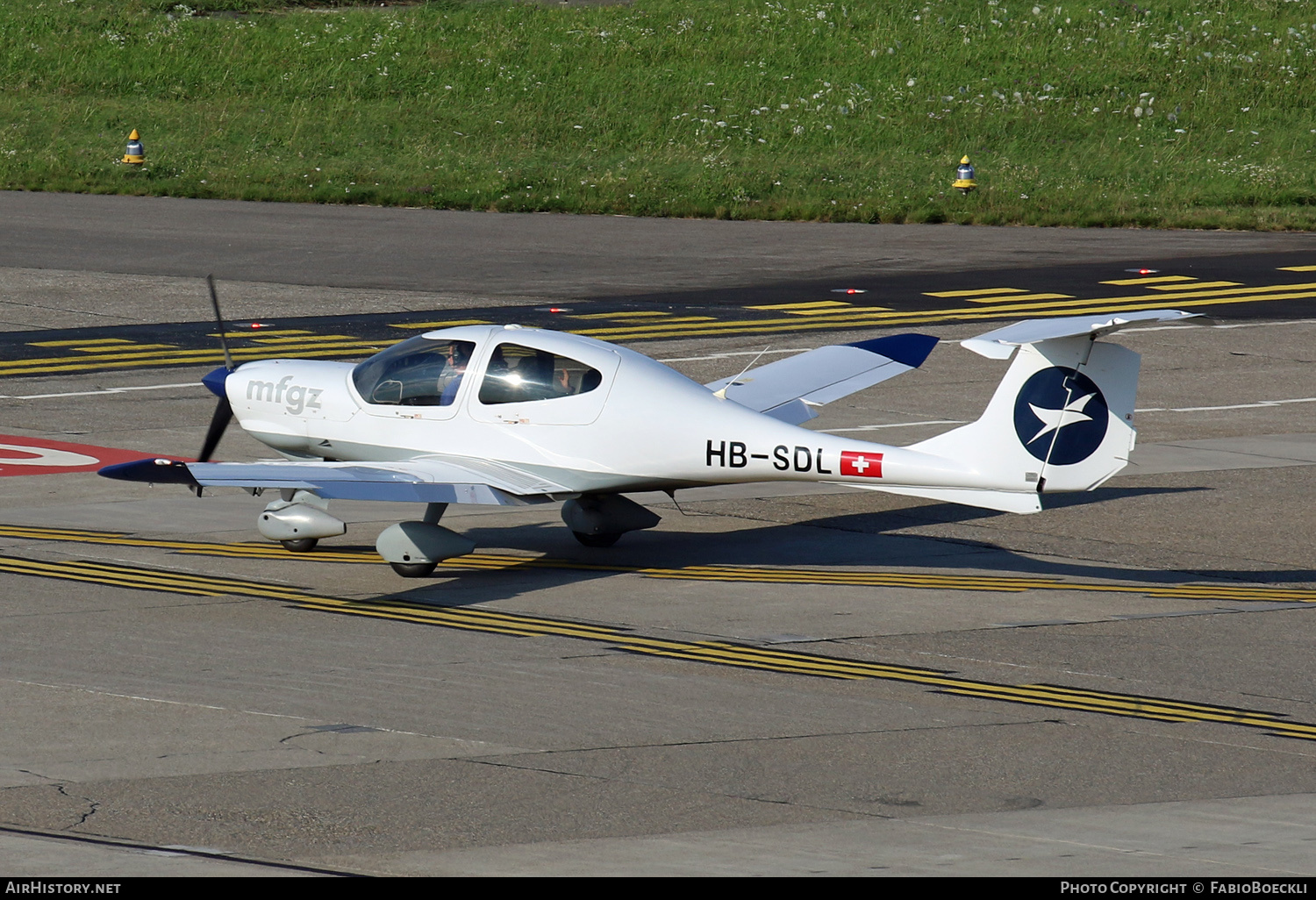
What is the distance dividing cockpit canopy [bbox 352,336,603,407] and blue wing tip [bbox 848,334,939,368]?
4508 millimetres

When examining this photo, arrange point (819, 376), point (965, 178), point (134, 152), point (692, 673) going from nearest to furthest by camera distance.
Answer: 1. point (692, 673)
2. point (819, 376)
3. point (965, 178)
4. point (134, 152)

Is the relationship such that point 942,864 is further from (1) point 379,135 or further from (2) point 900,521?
(1) point 379,135

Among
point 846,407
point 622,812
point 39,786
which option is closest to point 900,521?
point 846,407

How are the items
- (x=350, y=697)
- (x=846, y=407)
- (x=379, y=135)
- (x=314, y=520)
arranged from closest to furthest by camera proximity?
(x=350, y=697)
(x=314, y=520)
(x=846, y=407)
(x=379, y=135)

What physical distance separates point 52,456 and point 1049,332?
42.5ft

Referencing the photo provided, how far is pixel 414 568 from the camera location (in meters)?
17.3

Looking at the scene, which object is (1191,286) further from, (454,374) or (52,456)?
(52,456)

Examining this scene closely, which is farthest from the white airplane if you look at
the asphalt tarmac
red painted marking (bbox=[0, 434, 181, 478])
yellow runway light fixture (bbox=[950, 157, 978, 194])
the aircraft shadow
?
yellow runway light fixture (bbox=[950, 157, 978, 194])

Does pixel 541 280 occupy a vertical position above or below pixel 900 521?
above

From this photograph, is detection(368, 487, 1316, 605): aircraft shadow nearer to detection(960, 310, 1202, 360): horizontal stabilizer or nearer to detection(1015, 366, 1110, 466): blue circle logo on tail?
detection(1015, 366, 1110, 466): blue circle logo on tail

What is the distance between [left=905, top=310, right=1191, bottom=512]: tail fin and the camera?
1612cm

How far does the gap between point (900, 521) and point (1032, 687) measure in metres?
6.66

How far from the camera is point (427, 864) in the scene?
955 cm

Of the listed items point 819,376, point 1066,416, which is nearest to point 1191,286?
point 819,376
